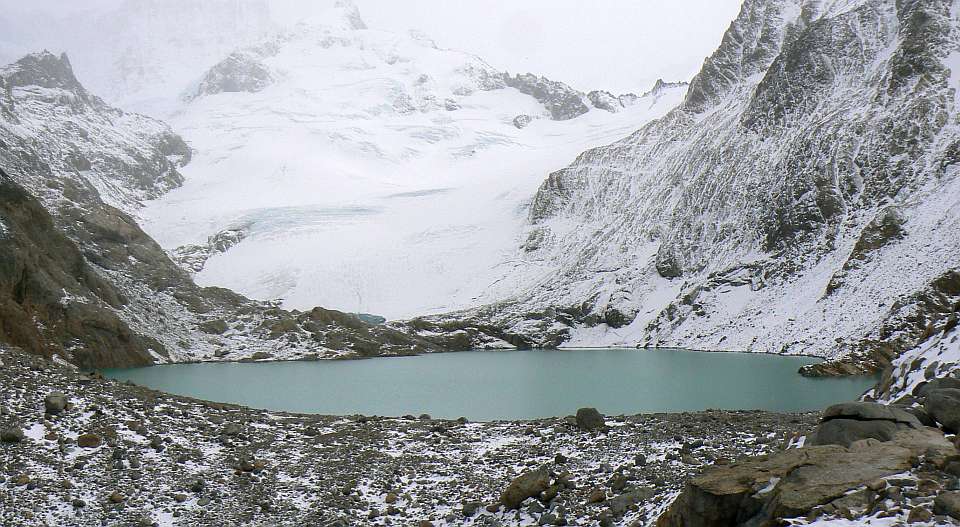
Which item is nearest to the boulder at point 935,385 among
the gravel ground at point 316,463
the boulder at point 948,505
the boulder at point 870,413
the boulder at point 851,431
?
the boulder at point 870,413

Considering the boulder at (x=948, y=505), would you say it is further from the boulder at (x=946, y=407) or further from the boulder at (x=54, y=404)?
the boulder at (x=54, y=404)

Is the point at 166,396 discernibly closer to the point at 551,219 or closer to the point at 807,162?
the point at 807,162

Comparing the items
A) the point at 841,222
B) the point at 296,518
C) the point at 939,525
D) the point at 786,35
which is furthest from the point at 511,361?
the point at 786,35

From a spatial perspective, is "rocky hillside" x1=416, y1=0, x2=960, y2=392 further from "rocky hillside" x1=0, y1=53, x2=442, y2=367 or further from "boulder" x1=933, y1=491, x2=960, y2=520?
"boulder" x1=933, y1=491, x2=960, y2=520

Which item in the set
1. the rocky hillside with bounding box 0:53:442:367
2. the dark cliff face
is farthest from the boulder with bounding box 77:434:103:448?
the dark cliff face

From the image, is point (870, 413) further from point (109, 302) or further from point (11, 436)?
point (109, 302)

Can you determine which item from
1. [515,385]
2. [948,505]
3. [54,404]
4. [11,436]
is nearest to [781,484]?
[948,505]
